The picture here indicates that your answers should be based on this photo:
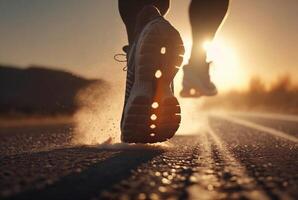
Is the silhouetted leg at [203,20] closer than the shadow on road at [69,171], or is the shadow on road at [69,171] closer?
the shadow on road at [69,171]

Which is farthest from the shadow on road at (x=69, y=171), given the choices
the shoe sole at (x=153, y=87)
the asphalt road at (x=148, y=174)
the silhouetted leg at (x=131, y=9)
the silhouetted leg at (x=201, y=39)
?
the silhouetted leg at (x=201, y=39)

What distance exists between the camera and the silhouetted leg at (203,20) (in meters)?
6.89

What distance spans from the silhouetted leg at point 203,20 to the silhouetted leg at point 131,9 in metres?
1.31

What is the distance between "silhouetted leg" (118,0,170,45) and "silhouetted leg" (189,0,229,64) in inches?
51.5

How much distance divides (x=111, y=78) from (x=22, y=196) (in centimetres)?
422

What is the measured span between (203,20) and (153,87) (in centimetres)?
231

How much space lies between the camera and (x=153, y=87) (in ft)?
16.5

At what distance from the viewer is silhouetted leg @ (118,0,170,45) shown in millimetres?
5695

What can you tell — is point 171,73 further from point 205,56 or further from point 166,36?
point 205,56

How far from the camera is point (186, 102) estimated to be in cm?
1008

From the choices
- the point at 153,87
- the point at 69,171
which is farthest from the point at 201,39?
the point at 69,171

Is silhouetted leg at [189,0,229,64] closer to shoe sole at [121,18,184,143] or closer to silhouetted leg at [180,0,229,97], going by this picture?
silhouetted leg at [180,0,229,97]

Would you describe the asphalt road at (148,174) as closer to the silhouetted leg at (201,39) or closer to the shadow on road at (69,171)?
the shadow on road at (69,171)

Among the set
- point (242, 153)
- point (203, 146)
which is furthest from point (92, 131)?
point (242, 153)
